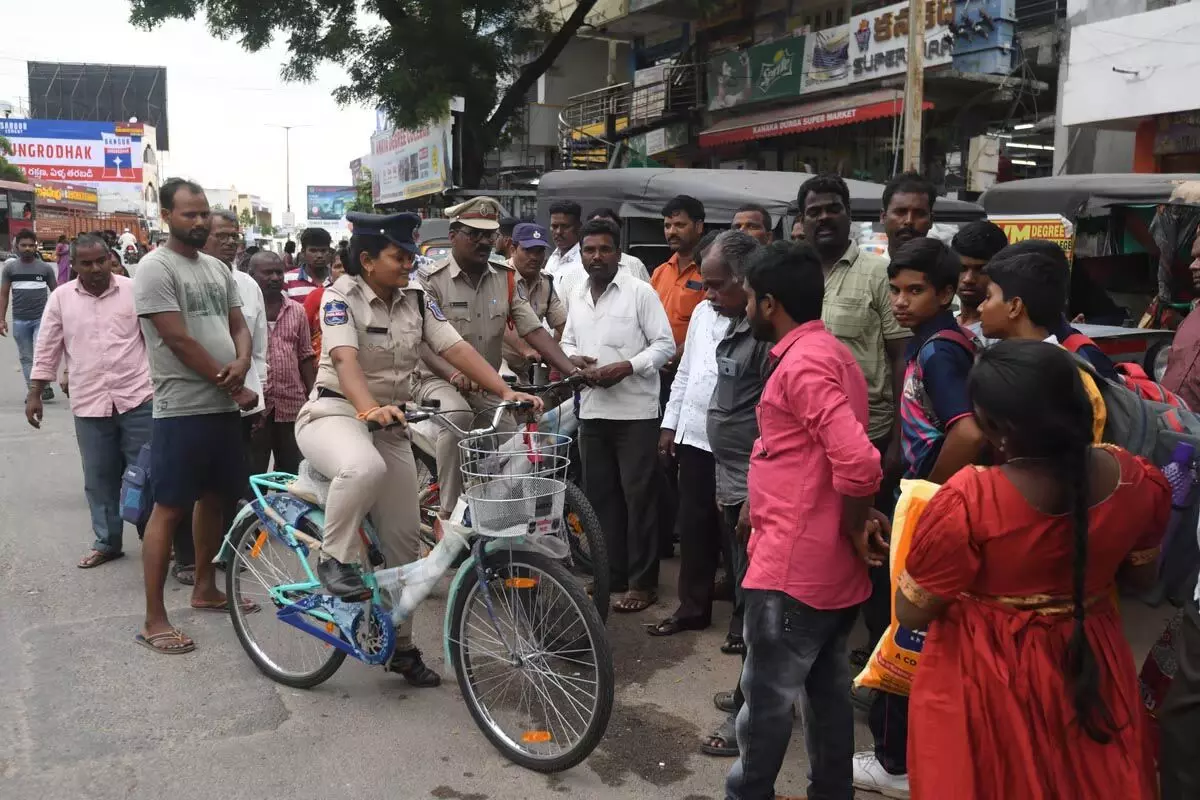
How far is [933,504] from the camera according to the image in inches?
86.0

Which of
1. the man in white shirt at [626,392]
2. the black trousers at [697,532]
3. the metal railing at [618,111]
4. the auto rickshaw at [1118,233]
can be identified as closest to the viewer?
the black trousers at [697,532]

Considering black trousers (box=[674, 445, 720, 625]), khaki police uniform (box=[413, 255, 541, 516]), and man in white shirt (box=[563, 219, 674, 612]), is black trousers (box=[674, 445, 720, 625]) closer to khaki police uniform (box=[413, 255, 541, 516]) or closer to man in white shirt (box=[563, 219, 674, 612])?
man in white shirt (box=[563, 219, 674, 612])

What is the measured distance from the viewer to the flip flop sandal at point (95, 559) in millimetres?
5719

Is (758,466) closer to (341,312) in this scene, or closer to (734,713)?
(734,713)

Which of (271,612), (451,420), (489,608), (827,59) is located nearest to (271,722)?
(271,612)

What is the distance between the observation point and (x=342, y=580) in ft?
12.5

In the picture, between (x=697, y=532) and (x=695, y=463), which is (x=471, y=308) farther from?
(x=697, y=532)

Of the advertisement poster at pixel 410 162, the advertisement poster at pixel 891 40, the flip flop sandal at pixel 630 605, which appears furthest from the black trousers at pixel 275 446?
the advertisement poster at pixel 410 162

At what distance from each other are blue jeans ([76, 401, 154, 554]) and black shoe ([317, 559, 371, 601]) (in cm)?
262

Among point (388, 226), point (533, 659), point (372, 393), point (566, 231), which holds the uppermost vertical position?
point (566, 231)

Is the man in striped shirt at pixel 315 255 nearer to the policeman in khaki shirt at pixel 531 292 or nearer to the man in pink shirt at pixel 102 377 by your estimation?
the man in pink shirt at pixel 102 377

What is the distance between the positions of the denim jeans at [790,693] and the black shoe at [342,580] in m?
1.66

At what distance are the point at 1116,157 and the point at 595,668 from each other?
46.2 feet

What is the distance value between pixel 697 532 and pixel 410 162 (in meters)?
23.1
